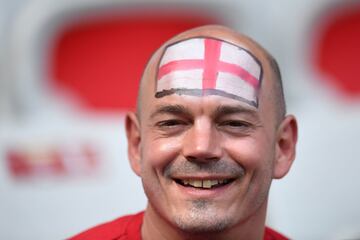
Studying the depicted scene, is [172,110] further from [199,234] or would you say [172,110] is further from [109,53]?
[109,53]

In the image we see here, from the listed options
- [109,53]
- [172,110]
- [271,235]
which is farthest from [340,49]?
[172,110]

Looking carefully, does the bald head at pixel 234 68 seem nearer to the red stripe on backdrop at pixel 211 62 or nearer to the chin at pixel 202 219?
the red stripe on backdrop at pixel 211 62

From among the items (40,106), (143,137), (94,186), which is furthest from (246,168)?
(40,106)

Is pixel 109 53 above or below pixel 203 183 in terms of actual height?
above

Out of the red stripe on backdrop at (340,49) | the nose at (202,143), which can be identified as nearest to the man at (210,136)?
the nose at (202,143)

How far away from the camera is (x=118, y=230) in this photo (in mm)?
1938

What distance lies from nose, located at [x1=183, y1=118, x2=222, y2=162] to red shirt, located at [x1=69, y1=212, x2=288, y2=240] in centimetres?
35

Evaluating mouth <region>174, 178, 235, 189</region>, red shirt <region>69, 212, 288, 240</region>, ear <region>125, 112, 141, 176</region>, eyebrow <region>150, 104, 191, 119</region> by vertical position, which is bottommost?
red shirt <region>69, 212, 288, 240</region>

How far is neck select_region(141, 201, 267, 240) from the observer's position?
67.7 inches

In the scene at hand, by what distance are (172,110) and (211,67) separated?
132 millimetres

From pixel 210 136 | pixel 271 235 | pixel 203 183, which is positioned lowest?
pixel 271 235

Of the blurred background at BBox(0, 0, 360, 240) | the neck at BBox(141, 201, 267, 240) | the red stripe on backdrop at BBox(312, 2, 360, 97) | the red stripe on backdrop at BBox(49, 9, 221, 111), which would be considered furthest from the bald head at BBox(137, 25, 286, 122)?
the red stripe on backdrop at BBox(312, 2, 360, 97)

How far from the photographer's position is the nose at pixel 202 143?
1626 mm

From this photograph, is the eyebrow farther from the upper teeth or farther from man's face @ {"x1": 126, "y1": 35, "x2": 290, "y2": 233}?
the upper teeth
